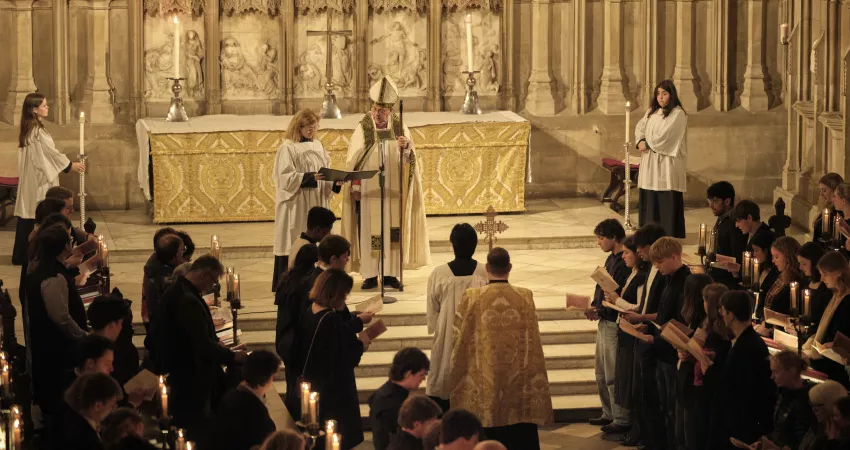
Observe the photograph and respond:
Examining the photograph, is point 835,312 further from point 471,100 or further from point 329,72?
point 329,72

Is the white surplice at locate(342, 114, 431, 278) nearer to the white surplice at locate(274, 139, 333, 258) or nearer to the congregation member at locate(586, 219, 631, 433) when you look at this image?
the white surplice at locate(274, 139, 333, 258)

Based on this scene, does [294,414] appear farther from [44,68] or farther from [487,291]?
[44,68]

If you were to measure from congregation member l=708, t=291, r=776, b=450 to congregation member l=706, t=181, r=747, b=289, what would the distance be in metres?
2.36

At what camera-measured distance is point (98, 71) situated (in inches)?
667

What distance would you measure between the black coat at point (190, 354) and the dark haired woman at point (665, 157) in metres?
6.49

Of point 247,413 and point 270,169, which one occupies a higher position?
point 270,169

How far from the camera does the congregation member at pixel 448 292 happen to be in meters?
9.41

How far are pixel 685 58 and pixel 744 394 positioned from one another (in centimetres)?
945

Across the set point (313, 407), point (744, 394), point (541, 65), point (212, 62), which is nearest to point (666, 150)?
point (541, 65)

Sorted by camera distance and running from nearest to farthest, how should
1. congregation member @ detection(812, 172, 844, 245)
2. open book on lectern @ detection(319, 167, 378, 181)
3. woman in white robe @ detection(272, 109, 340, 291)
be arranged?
1. congregation member @ detection(812, 172, 844, 245)
2. open book on lectern @ detection(319, 167, 378, 181)
3. woman in white robe @ detection(272, 109, 340, 291)

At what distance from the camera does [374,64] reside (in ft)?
57.6

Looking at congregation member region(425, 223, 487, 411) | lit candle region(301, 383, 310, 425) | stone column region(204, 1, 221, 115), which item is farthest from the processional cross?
lit candle region(301, 383, 310, 425)

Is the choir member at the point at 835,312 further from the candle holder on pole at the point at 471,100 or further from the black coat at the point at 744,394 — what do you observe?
the candle holder on pole at the point at 471,100

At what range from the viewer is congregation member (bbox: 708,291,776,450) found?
8602 mm
